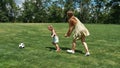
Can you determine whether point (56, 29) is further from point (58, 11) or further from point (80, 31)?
point (58, 11)

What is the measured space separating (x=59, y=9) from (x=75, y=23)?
83.3 meters

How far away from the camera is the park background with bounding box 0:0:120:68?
1195cm

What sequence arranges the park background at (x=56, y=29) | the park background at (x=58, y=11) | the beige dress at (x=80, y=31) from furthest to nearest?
the park background at (x=58, y=11), the beige dress at (x=80, y=31), the park background at (x=56, y=29)

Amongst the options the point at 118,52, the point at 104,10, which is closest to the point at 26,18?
the point at 104,10

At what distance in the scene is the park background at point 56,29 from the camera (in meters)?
12.0

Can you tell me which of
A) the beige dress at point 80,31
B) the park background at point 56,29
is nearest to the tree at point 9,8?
the park background at point 56,29

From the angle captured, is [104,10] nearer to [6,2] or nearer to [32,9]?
[32,9]

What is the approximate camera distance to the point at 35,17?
10169cm

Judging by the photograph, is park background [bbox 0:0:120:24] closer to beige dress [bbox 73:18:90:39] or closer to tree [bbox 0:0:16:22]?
tree [bbox 0:0:16:22]

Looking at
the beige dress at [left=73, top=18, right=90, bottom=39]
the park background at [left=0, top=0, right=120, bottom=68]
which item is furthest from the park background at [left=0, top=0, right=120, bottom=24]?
the beige dress at [left=73, top=18, right=90, bottom=39]

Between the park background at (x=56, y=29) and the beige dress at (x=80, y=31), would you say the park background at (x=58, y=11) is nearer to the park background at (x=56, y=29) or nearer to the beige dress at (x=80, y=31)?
the park background at (x=56, y=29)

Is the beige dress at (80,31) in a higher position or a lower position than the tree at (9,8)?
higher

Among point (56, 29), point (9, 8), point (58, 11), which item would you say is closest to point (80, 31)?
point (56, 29)

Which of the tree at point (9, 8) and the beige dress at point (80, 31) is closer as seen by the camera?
the beige dress at point (80, 31)
